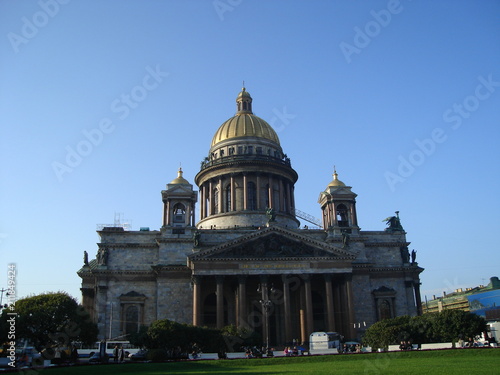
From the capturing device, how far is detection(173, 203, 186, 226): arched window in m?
62.1

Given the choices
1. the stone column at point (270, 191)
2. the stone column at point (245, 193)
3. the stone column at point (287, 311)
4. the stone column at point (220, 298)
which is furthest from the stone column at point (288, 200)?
the stone column at point (220, 298)

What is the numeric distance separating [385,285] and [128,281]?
3100 centimetres

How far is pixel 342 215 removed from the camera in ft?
220

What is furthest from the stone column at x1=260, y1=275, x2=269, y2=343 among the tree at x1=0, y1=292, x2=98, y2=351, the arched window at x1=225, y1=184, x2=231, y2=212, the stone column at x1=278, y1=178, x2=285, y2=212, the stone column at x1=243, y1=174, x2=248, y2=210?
the stone column at x1=278, y1=178, x2=285, y2=212

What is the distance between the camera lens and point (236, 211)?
68688 millimetres

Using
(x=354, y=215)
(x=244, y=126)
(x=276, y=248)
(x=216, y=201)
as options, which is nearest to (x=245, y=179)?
(x=216, y=201)

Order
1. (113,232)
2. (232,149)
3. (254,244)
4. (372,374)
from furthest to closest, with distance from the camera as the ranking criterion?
1. (232,149)
2. (113,232)
3. (254,244)
4. (372,374)

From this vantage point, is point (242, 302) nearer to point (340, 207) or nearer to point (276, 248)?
point (276, 248)

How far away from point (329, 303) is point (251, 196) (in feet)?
70.3

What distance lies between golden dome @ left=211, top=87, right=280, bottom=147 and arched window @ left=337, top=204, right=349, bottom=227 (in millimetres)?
16051

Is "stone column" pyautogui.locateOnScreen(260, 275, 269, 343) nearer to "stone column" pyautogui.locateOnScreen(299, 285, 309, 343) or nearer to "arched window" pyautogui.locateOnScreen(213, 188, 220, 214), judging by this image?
"stone column" pyautogui.locateOnScreen(299, 285, 309, 343)

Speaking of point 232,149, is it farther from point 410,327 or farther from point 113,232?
point 410,327

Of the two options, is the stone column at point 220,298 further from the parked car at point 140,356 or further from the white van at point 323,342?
the parked car at point 140,356

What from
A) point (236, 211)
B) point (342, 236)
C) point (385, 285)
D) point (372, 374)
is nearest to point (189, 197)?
point (236, 211)
